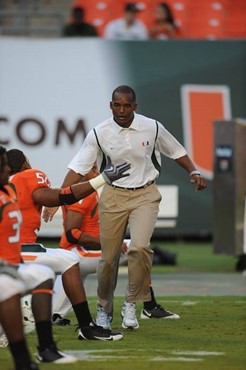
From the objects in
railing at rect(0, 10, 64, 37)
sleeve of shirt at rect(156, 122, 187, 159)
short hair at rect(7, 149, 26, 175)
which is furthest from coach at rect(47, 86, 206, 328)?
railing at rect(0, 10, 64, 37)

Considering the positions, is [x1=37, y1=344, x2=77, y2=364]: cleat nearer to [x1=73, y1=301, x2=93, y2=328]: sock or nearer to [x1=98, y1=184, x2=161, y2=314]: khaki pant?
[x1=73, y1=301, x2=93, y2=328]: sock

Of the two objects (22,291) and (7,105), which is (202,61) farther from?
(22,291)

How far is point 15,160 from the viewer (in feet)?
31.2

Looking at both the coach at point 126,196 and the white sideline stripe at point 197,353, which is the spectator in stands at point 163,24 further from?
the white sideline stripe at point 197,353

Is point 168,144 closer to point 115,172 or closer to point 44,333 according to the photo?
point 115,172

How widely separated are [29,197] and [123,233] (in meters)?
1.06

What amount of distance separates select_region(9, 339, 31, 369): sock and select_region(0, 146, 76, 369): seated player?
0.45m

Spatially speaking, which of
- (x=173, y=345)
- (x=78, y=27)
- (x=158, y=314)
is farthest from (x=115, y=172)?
(x=78, y=27)

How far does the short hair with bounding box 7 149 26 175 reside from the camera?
9508mm

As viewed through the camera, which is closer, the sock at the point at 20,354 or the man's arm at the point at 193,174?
the sock at the point at 20,354

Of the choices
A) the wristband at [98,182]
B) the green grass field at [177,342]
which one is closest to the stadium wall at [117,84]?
the green grass field at [177,342]

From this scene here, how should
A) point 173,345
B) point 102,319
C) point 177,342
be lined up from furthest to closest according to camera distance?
1. point 102,319
2. point 177,342
3. point 173,345

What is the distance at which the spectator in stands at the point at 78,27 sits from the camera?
20938mm

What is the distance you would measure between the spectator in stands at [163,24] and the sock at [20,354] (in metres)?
15.0
